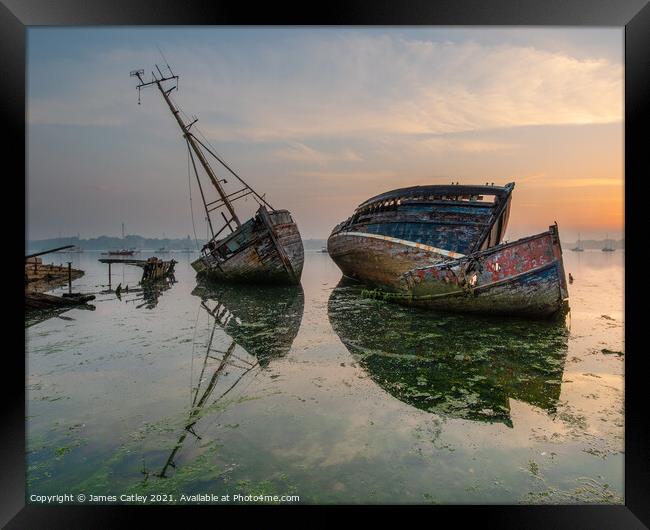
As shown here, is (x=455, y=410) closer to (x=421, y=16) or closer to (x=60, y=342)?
(x=421, y=16)

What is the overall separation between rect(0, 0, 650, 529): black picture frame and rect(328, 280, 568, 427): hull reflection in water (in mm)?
1771

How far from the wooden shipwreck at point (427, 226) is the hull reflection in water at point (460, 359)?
2717 mm

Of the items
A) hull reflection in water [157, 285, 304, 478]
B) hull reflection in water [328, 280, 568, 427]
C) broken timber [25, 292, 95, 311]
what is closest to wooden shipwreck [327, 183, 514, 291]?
hull reflection in water [328, 280, 568, 427]

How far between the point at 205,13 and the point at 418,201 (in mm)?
11503

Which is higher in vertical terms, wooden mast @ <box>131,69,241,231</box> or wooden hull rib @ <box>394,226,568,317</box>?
wooden mast @ <box>131,69,241,231</box>

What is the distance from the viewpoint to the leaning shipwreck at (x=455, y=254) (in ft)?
32.6

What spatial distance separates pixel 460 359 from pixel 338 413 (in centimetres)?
341

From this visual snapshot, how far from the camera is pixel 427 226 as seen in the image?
44.6 ft

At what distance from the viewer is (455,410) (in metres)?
5.13

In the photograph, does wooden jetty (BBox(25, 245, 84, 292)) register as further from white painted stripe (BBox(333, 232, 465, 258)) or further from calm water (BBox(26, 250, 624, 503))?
white painted stripe (BBox(333, 232, 465, 258))

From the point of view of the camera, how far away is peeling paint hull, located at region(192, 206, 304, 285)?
17456mm

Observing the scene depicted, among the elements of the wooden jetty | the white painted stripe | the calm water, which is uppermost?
the white painted stripe

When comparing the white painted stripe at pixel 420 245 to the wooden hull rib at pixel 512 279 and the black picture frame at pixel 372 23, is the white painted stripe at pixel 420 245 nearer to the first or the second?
the wooden hull rib at pixel 512 279
